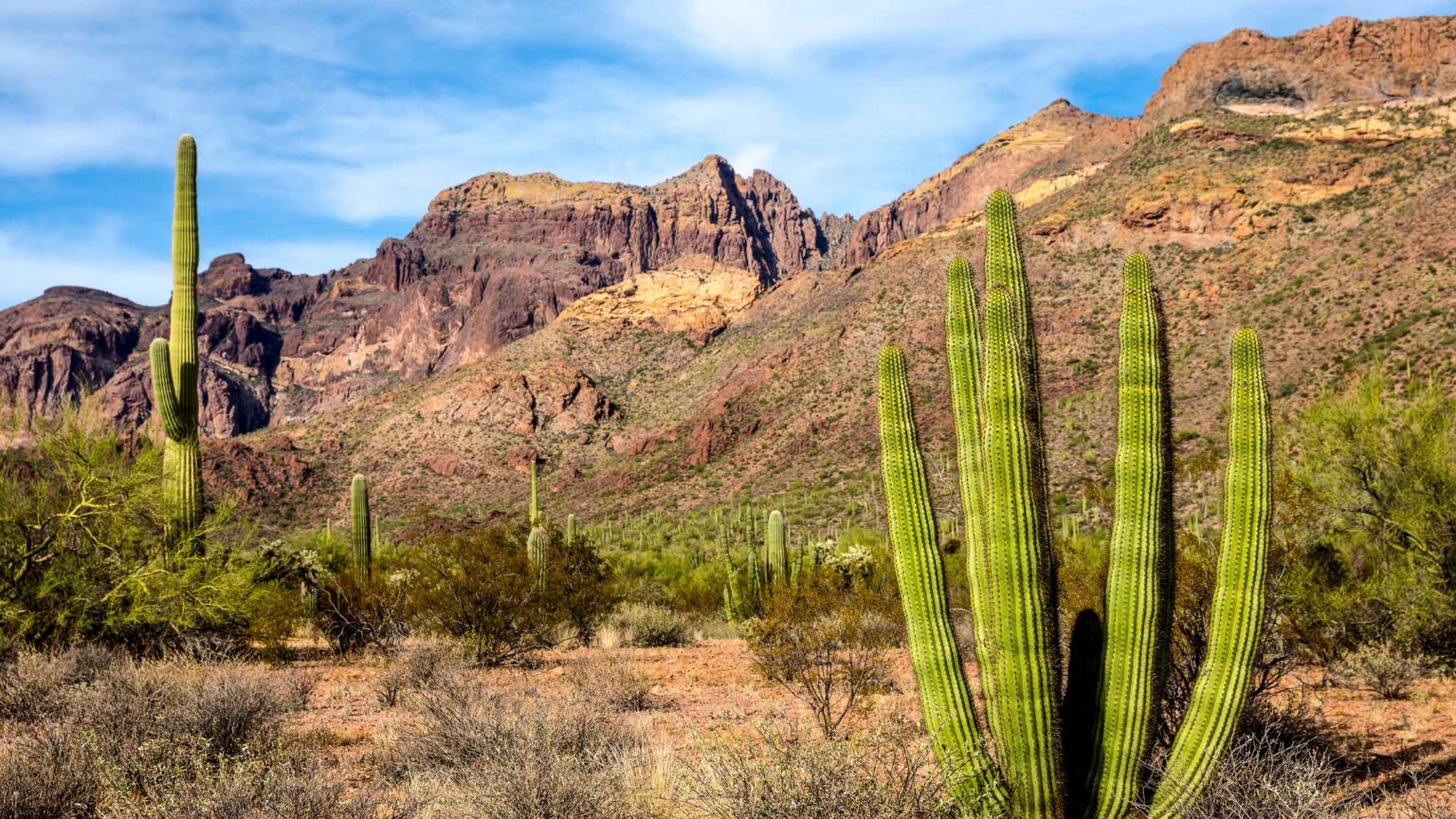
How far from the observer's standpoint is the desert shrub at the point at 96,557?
10062mm

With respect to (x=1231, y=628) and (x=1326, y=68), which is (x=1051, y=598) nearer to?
(x=1231, y=628)

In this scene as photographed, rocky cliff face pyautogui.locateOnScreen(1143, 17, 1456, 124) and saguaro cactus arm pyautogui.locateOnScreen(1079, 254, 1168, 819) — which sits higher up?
rocky cliff face pyautogui.locateOnScreen(1143, 17, 1456, 124)

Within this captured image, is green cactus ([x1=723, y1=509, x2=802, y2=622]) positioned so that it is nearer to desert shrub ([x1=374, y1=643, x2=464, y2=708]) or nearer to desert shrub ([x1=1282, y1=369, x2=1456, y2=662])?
desert shrub ([x1=374, y1=643, x2=464, y2=708])

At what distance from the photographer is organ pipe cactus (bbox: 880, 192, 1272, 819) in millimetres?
4941

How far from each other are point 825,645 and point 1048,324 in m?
40.7

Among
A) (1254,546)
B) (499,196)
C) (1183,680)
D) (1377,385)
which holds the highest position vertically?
(499,196)

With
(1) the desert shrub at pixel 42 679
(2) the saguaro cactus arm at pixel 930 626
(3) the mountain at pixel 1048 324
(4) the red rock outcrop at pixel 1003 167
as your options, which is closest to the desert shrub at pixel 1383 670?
(3) the mountain at pixel 1048 324

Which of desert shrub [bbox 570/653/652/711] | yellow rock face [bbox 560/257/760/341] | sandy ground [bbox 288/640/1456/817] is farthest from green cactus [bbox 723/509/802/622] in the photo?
yellow rock face [bbox 560/257/760/341]

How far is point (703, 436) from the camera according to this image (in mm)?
52719

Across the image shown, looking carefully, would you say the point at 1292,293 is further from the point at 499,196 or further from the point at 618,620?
the point at 499,196

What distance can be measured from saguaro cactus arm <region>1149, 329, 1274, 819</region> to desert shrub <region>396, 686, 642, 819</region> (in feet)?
10.4

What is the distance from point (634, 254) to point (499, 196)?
32.0 metres

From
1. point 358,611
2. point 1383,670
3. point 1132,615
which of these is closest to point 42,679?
point 358,611

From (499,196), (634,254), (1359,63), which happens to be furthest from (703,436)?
(499,196)
